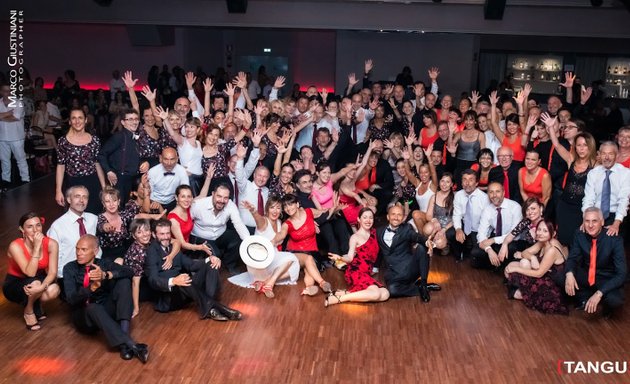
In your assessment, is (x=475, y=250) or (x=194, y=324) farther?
(x=475, y=250)

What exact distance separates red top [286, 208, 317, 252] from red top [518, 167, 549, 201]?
205 centimetres

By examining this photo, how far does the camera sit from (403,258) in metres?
5.97

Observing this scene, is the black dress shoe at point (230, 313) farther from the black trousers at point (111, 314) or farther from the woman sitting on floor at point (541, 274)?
the woman sitting on floor at point (541, 274)

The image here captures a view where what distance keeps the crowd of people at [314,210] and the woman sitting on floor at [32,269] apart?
1 cm

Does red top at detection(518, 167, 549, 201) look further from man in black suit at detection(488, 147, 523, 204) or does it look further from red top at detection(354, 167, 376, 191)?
red top at detection(354, 167, 376, 191)

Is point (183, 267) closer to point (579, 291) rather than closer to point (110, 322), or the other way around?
point (110, 322)

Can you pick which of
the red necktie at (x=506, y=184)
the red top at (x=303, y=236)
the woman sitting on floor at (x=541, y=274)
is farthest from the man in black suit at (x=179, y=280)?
the red necktie at (x=506, y=184)

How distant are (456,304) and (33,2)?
34.7ft

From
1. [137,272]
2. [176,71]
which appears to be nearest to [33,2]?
[176,71]

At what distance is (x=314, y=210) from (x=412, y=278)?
127cm

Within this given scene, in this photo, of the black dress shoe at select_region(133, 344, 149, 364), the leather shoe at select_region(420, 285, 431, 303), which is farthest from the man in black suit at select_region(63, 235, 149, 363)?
the leather shoe at select_region(420, 285, 431, 303)

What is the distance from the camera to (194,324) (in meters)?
5.34

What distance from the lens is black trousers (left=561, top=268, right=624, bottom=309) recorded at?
17.8ft

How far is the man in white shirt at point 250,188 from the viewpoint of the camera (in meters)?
6.61
